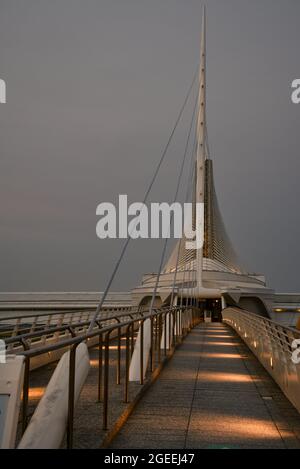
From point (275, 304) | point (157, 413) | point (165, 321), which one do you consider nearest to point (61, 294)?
point (275, 304)

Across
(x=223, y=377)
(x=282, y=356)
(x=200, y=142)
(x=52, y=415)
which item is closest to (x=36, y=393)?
(x=52, y=415)

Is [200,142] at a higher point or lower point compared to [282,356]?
higher

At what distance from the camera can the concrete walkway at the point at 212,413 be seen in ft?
17.8

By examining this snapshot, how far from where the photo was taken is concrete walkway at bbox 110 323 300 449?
5430 mm

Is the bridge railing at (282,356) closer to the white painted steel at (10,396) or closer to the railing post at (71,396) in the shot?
the railing post at (71,396)

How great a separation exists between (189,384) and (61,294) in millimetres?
77801

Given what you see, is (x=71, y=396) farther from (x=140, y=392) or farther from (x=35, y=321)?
(x=35, y=321)

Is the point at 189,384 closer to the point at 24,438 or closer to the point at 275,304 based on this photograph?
the point at 24,438

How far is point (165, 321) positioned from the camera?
13.0 m

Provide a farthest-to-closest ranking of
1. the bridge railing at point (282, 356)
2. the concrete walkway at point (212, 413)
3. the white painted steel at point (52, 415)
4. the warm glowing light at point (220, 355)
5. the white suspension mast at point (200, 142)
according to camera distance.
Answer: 1. the white suspension mast at point (200, 142)
2. the warm glowing light at point (220, 355)
3. the bridge railing at point (282, 356)
4. the concrete walkway at point (212, 413)
5. the white painted steel at point (52, 415)

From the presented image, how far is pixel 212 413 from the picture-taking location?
6.84m

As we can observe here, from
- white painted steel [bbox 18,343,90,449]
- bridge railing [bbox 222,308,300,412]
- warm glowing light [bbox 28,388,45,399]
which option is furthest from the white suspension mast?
white painted steel [bbox 18,343,90,449]

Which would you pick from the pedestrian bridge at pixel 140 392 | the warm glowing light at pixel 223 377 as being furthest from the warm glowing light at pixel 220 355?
the warm glowing light at pixel 223 377

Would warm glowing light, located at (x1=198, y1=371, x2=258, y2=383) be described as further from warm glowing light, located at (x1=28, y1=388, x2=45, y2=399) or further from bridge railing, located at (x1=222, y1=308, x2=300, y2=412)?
warm glowing light, located at (x1=28, y1=388, x2=45, y2=399)
